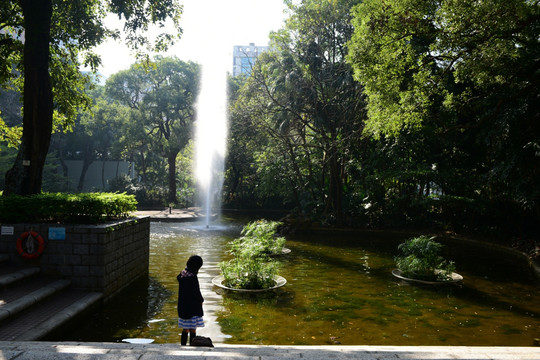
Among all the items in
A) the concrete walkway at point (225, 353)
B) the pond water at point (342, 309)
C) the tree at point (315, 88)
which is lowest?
the pond water at point (342, 309)

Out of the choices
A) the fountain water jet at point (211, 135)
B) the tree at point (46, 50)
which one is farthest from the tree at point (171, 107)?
the tree at point (46, 50)

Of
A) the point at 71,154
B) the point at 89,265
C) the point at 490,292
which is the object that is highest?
the point at 71,154

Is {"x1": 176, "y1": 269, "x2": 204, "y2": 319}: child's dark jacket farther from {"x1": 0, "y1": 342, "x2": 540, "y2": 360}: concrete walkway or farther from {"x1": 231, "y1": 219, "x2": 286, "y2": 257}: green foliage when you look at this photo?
{"x1": 231, "y1": 219, "x2": 286, "y2": 257}: green foliage

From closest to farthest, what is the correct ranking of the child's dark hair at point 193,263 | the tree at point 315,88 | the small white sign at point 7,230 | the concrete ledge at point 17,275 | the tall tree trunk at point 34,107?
the child's dark hair at point 193,263 → the concrete ledge at point 17,275 → the small white sign at point 7,230 → the tall tree trunk at point 34,107 → the tree at point 315,88

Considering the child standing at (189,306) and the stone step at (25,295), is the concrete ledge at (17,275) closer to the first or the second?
the stone step at (25,295)

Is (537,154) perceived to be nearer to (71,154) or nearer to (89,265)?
(89,265)

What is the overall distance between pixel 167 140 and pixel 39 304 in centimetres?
3609

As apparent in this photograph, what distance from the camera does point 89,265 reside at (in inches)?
335

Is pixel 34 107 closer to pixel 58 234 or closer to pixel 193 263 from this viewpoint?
pixel 58 234

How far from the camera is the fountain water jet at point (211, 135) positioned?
3562 cm

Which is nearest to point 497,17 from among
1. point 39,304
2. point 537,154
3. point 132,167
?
point 537,154

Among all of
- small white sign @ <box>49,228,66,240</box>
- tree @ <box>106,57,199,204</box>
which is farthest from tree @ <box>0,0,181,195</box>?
tree @ <box>106,57,199,204</box>

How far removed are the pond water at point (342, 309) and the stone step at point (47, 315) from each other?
0.33 metres

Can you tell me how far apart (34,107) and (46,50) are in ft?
5.27
